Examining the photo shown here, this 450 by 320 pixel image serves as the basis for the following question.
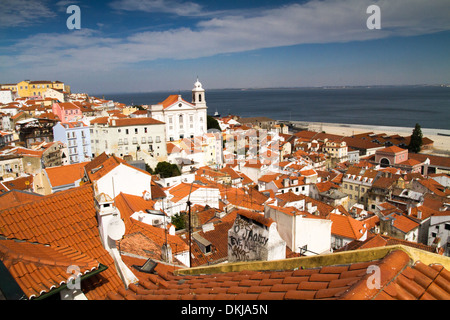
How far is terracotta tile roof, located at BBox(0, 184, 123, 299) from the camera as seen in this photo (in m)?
3.74

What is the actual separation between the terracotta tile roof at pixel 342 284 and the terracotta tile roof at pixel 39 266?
805mm

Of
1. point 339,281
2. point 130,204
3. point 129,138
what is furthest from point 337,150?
point 339,281

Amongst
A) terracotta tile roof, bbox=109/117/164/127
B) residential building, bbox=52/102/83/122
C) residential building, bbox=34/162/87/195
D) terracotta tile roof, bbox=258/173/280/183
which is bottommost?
terracotta tile roof, bbox=258/173/280/183

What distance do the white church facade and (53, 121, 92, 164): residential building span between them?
12418 millimetres

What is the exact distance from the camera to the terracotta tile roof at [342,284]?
1782 millimetres

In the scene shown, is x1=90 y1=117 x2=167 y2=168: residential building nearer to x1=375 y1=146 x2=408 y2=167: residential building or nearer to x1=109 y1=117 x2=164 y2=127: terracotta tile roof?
x1=109 y1=117 x2=164 y2=127: terracotta tile roof

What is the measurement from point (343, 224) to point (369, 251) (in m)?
13.0

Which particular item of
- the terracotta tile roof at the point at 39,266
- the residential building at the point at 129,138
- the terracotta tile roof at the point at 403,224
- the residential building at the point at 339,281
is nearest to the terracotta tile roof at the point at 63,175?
the residential building at the point at 129,138

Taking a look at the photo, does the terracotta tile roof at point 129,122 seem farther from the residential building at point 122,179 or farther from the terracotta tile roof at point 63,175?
the residential building at point 122,179

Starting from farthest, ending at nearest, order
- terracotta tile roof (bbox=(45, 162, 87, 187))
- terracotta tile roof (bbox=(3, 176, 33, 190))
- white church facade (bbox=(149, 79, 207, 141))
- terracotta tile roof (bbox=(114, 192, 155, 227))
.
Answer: white church facade (bbox=(149, 79, 207, 141)) → terracotta tile roof (bbox=(3, 176, 33, 190)) → terracotta tile roof (bbox=(45, 162, 87, 187)) → terracotta tile roof (bbox=(114, 192, 155, 227))

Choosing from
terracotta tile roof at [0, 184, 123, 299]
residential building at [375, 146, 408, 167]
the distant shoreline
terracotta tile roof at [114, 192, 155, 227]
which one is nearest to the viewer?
terracotta tile roof at [0, 184, 123, 299]

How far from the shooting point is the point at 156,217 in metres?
10.0

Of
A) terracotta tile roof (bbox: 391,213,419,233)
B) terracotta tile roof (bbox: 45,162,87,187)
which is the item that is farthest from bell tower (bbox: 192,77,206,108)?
terracotta tile roof (bbox: 391,213,419,233)
